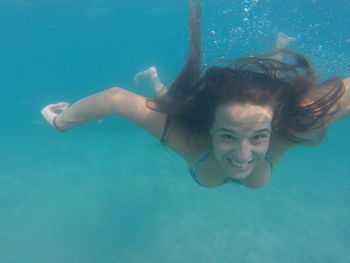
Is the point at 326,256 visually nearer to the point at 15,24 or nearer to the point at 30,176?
the point at 30,176

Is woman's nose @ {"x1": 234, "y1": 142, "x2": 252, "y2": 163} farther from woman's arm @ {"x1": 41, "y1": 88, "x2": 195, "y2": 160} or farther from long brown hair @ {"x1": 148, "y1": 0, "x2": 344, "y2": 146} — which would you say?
woman's arm @ {"x1": 41, "y1": 88, "x2": 195, "y2": 160}

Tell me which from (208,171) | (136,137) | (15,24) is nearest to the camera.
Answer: (208,171)

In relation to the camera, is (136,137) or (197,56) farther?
(136,137)

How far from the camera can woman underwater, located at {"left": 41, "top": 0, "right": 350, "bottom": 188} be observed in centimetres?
218

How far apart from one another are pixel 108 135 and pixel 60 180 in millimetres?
3932

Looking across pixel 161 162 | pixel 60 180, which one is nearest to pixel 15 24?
pixel 60 180

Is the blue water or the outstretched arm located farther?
the blue water

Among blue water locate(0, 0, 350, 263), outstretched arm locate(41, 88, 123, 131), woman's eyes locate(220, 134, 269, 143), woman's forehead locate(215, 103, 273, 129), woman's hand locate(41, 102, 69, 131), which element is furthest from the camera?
blue water locate(0, 0, 350, 263)

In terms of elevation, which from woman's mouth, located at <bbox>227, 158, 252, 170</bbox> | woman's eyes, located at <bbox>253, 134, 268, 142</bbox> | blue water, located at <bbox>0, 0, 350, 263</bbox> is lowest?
blue water, located at <bbox>0, 0, 350, 263</bbox>

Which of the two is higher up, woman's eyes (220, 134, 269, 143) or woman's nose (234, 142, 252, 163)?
woman's eyes (220, 134, 269, 143)

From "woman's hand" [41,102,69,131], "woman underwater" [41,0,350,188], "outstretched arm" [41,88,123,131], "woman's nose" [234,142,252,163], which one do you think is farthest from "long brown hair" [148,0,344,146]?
"woman's hand" [41,102,69,131]

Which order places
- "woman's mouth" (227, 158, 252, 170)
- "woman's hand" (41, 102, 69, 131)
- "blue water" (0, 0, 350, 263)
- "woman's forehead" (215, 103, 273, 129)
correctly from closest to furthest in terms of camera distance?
"woman's forehead" (215, 103, 273, 129)
"woman's mouth" (227, 158, 252, 170)
"woman's hand" (41, 102, 69, 131)
"blue water" (0, 0, 350, 263)

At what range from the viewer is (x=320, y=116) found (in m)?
Answer: 2.59

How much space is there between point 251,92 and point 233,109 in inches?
8.5
